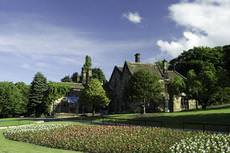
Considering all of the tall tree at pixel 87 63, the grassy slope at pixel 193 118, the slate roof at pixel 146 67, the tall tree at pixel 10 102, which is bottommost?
the grassy slope at pixel 193 118

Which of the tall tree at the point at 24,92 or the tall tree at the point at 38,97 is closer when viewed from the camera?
the tall tree at the point at 38,97

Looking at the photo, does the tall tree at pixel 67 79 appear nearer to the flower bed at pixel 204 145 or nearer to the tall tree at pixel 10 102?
the tall tree at pixel 10 102

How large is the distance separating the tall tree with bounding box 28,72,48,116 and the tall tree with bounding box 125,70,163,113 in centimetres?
2783

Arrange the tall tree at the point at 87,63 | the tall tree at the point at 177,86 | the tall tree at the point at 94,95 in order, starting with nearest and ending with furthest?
the tall tree at the point at 94,95, the tall tree at the point at 177,86, the tall tree at the point at 87,63

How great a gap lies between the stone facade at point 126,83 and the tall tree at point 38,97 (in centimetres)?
1563

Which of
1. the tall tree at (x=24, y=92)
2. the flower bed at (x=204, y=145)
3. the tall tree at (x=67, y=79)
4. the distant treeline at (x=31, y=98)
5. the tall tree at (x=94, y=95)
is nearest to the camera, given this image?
the flower bed at (x=204, y=145)

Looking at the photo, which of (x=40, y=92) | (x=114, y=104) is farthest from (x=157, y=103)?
(x=40, y=92)

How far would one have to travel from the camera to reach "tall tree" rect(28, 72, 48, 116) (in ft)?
270

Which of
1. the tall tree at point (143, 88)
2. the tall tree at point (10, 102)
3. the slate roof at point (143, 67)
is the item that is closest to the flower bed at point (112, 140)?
the tall tree at point (143, 88)

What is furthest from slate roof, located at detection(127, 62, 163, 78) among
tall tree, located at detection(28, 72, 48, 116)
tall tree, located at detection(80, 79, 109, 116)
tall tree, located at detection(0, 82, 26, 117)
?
tall tree, located at detection(0, 82, 26, 117)

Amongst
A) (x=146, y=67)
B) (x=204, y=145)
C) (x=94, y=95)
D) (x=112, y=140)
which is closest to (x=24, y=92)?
(x=94, y=95)

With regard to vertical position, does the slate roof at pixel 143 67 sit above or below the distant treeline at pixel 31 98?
above

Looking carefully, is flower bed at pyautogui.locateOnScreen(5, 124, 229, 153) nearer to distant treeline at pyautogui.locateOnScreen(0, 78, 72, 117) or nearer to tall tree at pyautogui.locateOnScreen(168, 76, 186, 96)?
tall tree at pyautogui.locateOnScreen(168, 76, 186, 96)

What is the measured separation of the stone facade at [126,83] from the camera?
72.1m
